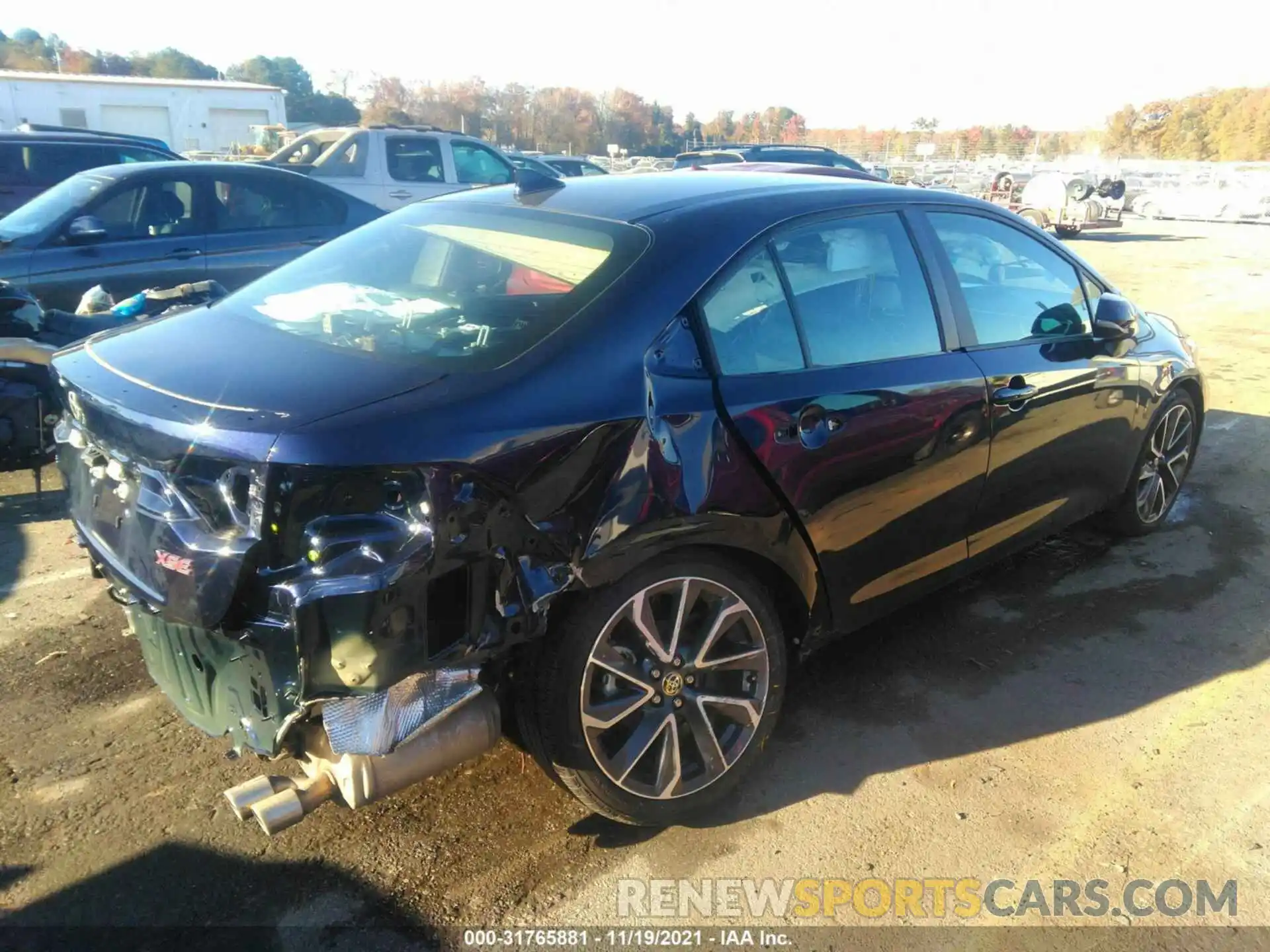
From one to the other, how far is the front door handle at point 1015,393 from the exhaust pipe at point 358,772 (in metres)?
2.11

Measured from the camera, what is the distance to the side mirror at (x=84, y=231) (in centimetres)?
631

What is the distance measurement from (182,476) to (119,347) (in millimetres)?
753

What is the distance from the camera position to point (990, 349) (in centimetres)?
340

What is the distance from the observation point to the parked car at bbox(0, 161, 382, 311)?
626 centimetres

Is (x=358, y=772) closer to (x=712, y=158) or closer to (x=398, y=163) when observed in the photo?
(x=398, y=163)

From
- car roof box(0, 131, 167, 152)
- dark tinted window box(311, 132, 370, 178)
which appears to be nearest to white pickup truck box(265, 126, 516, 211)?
dark tinted window box(311, 132, 370, 178)

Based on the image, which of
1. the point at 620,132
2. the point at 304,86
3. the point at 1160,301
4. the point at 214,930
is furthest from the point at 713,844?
the point at 304,86

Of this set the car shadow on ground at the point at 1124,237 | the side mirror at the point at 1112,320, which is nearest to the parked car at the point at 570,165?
the car shadow on ground at the point at 1124,237

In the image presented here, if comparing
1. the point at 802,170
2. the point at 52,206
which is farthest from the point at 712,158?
the point at 802,170

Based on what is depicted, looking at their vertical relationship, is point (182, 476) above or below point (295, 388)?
below

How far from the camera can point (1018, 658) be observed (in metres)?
3.66

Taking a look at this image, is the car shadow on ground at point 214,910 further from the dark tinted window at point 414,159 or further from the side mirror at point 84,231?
the dark tinted window at point 414,159

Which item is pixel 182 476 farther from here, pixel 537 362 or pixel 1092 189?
pixel 1092 189

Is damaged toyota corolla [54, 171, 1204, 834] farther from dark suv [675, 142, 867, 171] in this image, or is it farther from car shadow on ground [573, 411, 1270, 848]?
dark suv [675, 142, 867, 171]
